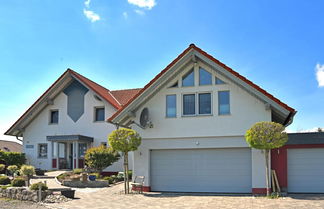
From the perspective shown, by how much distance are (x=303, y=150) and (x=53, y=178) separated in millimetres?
15099

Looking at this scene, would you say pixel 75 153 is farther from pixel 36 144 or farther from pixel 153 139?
pixel 153 139

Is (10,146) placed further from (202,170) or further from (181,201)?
(181,201)

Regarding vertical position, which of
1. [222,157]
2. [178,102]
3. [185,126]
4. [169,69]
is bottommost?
[222,157]

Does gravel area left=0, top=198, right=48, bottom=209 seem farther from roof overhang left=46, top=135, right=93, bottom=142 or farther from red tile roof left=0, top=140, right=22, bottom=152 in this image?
red tile roof left=0, top=140, right=22, bottom=152

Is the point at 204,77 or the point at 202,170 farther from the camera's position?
the point at 204,77

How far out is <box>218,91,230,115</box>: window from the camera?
16141 millimetres

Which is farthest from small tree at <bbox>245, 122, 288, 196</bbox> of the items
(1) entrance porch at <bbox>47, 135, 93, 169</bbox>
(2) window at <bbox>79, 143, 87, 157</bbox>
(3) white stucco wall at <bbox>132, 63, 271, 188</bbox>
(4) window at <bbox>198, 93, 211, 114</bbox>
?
(2) window at <bbox>79, 143, 87, 157</bbox>

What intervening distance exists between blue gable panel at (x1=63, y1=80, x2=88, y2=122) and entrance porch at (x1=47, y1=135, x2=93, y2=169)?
2.03 meters

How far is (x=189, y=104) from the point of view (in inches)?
661

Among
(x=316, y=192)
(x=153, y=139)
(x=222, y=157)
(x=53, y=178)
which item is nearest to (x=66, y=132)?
(x=53, y=178)

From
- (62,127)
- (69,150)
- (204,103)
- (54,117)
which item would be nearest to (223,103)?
(204,103)

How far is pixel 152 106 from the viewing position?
17.1 metres

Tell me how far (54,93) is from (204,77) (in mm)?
15043

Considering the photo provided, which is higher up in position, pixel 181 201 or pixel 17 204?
A: pixel 181 201
